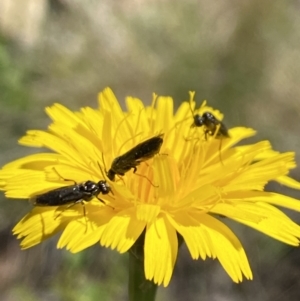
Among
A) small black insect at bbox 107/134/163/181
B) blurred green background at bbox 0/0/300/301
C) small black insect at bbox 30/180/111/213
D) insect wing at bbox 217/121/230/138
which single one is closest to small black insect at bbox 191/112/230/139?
insect wing at bbox 217/121/230/138

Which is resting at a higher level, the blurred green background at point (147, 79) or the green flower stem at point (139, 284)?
the blurred green background at point (147, 79)

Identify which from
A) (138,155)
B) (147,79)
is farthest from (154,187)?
(147,79)

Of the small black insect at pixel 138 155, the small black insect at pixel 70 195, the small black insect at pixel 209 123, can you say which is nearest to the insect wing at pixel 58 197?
the small black insect at pixel 70 195

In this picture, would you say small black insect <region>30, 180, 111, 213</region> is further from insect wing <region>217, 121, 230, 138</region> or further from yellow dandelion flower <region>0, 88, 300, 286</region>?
insect wing <region>217, 121, 230, 138</region>

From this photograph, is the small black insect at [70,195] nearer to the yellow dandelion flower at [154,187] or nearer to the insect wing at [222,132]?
the yellow dandelion flower at [154,187]

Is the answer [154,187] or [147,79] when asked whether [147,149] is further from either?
[147,79]

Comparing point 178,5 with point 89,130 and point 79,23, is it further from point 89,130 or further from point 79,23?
point 89,130

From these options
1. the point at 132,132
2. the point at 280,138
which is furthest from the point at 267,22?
the point at 132,132
